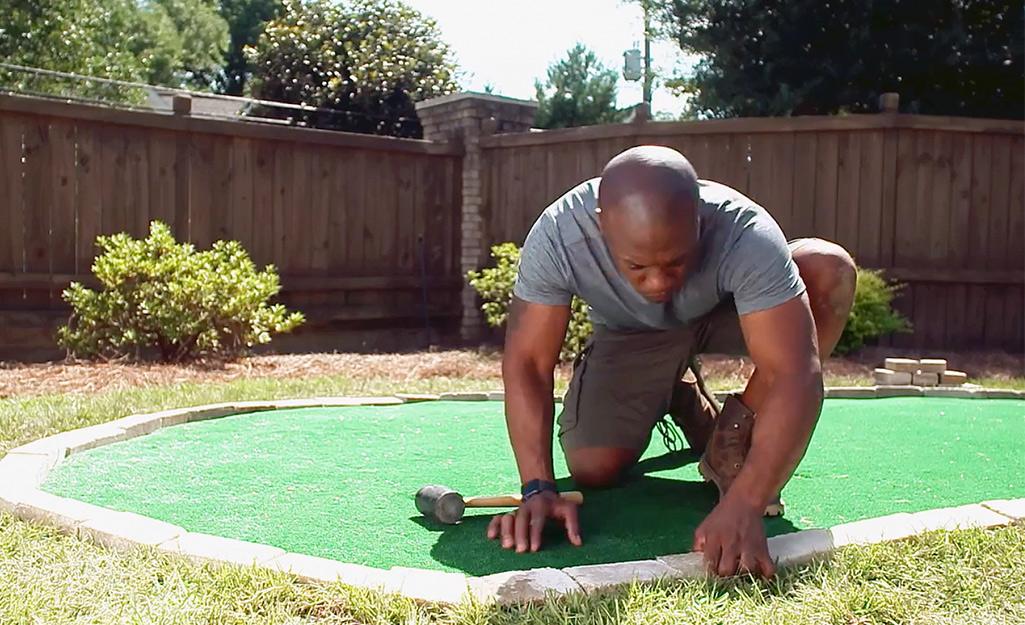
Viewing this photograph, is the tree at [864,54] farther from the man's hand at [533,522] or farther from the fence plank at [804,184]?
the man's hand at [533,522]

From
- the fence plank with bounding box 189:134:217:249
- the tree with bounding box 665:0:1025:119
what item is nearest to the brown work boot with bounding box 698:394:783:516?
the fence plank with bounding box 189:134:217:249

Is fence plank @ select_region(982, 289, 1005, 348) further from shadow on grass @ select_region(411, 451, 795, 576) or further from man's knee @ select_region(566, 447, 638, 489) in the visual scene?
man's knee @ select_region(566, 447, 638, 489)

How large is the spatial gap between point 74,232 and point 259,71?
36.3ft

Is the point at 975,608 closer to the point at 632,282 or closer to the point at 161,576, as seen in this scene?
the point at 632,282

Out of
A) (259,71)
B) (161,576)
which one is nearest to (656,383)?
(161,576)

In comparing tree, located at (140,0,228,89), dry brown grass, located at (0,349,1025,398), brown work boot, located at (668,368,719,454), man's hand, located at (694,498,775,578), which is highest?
tree, located at (140,0,228,89)

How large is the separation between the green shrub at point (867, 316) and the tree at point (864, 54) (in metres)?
3.98

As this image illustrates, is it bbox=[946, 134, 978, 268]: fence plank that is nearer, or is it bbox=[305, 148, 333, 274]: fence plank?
bbox=[946, 134, 978, 268]: fence plank

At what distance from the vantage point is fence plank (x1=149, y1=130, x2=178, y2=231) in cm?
794

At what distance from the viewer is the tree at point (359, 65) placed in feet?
54.0

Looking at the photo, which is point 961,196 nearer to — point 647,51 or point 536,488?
point 536,488

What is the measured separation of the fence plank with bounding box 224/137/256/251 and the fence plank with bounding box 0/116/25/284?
163 cm

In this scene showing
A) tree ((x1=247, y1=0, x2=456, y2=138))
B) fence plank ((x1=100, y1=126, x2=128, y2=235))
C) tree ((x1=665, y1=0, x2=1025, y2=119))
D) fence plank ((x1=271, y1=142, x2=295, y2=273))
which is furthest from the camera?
tree ((x1=247, y1=0, x2=456, y2=138))

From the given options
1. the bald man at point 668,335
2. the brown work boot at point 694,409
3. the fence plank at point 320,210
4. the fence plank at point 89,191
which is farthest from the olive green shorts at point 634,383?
the fence plank at point 320,210
